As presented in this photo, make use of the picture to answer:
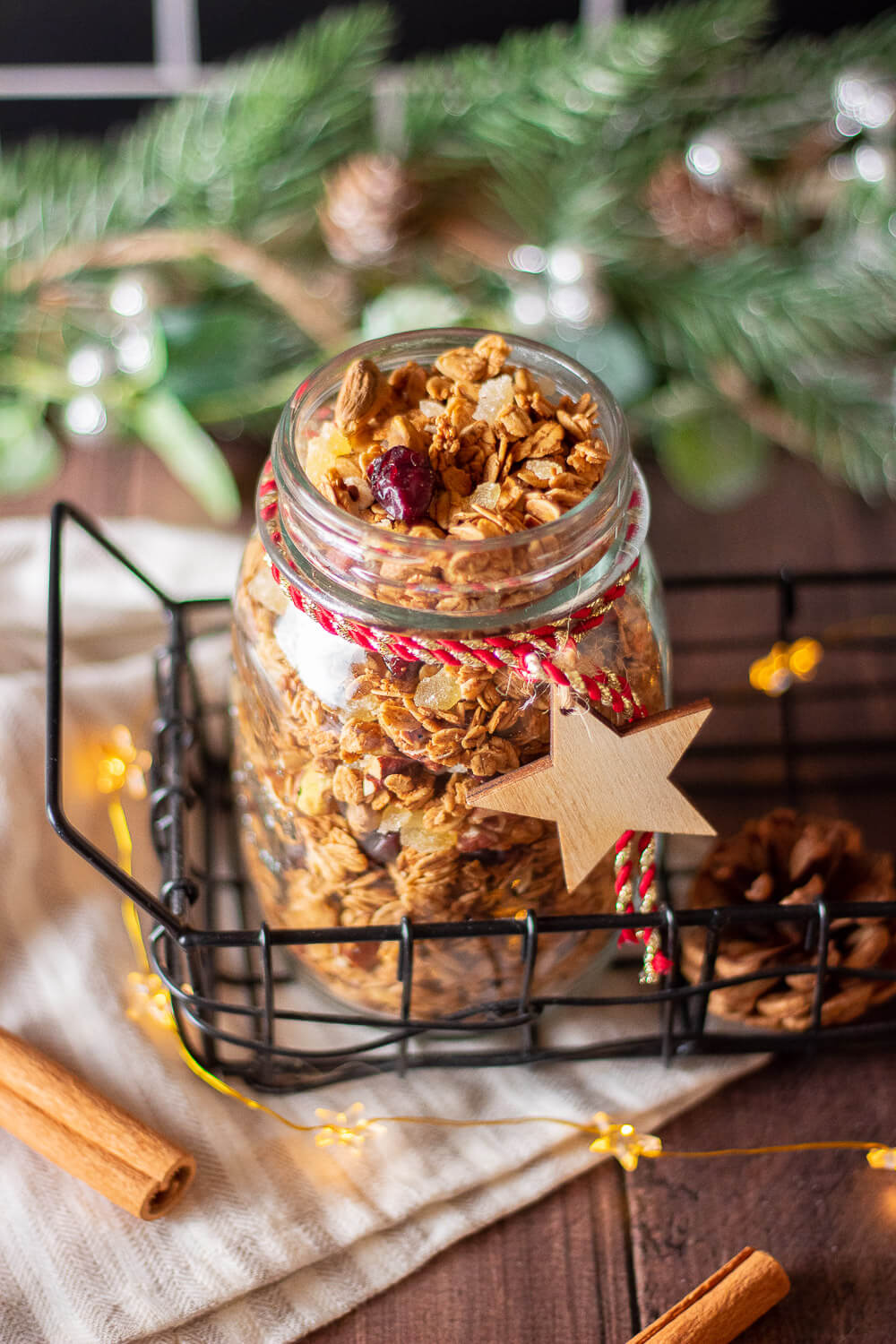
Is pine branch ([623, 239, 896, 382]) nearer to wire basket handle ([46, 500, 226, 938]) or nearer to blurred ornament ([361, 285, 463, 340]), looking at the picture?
blurred ornament ([361, 285, 463, 340])

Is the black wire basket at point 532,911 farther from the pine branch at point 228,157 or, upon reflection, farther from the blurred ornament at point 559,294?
the pine branch at point 228,157

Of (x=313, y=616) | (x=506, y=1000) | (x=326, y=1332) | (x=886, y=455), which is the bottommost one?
(x=326, y=1332)

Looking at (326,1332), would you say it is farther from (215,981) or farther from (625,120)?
(625,120)

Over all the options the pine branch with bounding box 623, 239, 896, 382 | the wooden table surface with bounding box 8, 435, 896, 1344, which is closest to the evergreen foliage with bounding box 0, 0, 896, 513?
the pine branch with bounding box 623, 239, 896, 382

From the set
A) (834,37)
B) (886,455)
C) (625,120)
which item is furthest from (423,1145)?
(834,37)

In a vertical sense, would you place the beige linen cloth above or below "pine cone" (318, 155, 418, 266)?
below

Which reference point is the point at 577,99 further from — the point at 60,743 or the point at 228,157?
the point at 60,743

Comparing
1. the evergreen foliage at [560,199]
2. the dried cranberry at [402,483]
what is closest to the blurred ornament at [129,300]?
the evergreen foliage at [560,199]
